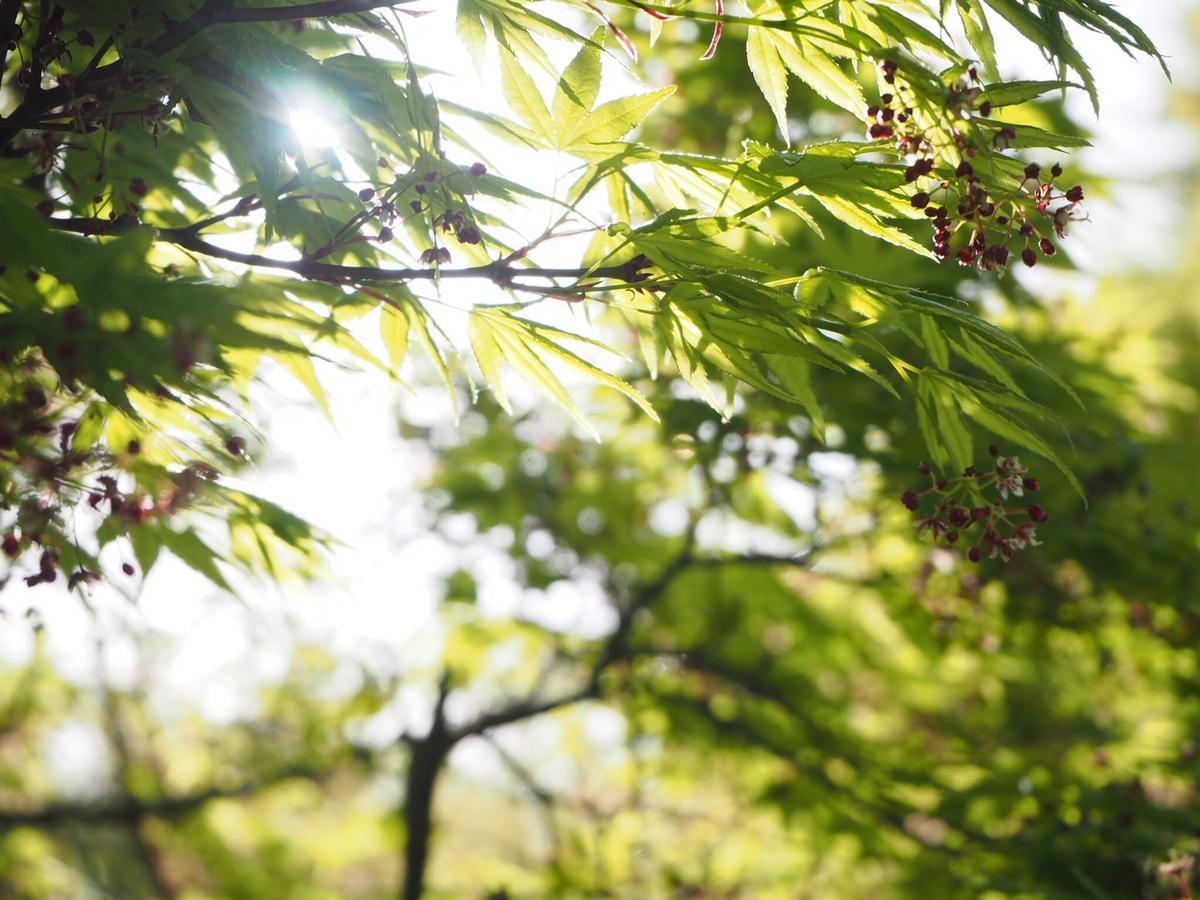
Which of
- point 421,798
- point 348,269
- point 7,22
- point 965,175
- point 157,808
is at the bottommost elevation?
point 157,808

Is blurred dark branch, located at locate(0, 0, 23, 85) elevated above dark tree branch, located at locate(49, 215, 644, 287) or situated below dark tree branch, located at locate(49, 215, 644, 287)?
above

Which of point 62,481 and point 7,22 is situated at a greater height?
point 7,22

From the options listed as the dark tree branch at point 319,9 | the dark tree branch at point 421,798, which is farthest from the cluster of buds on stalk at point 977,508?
the dark tree branch at point 421,798

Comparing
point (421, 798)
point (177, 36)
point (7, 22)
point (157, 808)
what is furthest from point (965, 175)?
point (157, 808)

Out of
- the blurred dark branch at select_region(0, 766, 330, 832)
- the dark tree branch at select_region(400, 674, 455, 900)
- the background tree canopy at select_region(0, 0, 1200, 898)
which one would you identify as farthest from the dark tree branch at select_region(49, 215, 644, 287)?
the blurred dark branch at select_region(0, 766, 330, 832)

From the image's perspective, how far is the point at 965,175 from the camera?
133cm

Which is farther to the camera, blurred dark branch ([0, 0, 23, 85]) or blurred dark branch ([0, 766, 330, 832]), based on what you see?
blurred dark branch ([0, 766, 330, 832])

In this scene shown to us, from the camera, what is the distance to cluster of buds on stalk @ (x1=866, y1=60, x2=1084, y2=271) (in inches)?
51.1

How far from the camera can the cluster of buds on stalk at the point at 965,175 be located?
4.26ft

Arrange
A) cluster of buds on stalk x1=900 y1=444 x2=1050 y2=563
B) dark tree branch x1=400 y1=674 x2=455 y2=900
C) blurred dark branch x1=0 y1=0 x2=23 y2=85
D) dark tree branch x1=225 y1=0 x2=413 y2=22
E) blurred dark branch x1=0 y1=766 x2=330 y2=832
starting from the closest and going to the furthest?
dark tree branch x1=225 y1=0 x2=413 y2=22 → blurred dark branch x1=0 y1=0 x2=23 y2=85 → cluster of buds on stalk x1=900 y1=444 x2=1050 y2=563 → dark tree branch x1=400 y1=674 x2=455 y2=900 → blurred dark branch x1=0 y1=766 x2=330 y2=832

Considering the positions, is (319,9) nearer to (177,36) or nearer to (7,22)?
(177,36)

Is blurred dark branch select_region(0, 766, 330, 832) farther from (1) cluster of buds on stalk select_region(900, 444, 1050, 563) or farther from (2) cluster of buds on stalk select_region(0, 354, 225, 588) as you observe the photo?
(1) cluster of buds on stalk select_region(900, 444, 1050, 563)

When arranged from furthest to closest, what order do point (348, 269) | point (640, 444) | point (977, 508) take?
point (640, 444), point (977, 508), point (348, 269)

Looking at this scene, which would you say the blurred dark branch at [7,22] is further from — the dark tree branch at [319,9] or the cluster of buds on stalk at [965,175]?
the cluster of buds on stalk at [965,175]
